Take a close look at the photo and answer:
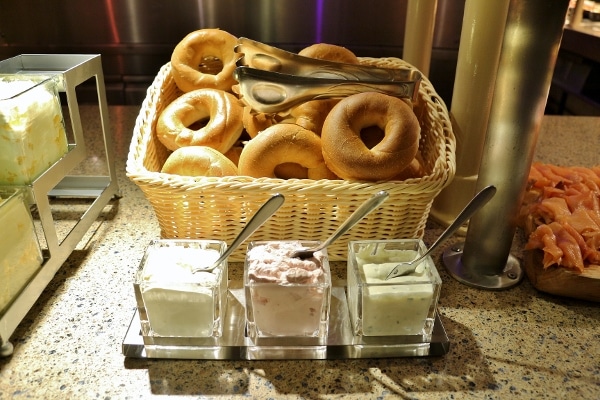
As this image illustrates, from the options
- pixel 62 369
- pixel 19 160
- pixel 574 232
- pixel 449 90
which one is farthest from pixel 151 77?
pixel 574 232

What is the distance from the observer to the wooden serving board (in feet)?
2.27

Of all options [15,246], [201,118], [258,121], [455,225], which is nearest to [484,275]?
[455,225]

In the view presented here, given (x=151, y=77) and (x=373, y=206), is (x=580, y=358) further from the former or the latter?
(x=151, y=77)

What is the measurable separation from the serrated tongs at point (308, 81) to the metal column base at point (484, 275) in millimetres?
287

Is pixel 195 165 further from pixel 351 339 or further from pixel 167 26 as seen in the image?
pixel 167 26

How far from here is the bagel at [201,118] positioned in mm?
854

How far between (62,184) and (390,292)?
0.78m

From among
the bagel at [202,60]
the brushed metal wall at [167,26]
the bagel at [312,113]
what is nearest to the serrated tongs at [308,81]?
the bagel at [312,113]

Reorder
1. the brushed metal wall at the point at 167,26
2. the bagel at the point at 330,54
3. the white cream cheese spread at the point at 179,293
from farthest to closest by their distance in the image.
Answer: the brushed metal wall at the point at 167,26 → the bagel at the point at 330,54 → the white cream cheese spread at the point at 179,293

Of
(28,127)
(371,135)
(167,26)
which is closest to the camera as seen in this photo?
(28,127)

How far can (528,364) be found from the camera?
619 millimetres

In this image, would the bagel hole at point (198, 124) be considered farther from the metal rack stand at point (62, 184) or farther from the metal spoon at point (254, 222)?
the metal spoon at point (254, 222)

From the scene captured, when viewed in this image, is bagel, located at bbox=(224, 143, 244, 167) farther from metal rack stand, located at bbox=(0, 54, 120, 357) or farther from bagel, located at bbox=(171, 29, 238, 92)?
metal rack stand, located at bbox=(0, 54, 120, 357)

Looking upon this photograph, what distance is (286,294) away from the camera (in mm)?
577
